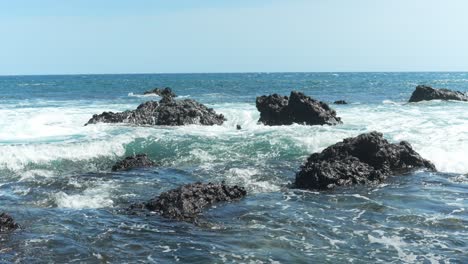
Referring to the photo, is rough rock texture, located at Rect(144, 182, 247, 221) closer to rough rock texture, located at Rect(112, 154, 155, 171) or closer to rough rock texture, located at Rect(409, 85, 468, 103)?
rough rock texture, located at Rect(112, 154, 155, 171)

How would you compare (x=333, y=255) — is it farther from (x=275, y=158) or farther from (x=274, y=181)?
(x=275, y=158)

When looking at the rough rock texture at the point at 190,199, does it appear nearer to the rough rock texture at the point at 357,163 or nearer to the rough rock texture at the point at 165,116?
the rough rock texture at the point at 357,163

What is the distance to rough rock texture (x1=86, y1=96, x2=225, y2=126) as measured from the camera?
92.1 feet

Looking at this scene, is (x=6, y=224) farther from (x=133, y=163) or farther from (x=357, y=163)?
(x=357, y=163)

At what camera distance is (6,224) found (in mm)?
9539

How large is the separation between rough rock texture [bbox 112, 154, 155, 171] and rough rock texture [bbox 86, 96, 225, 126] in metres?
11.2

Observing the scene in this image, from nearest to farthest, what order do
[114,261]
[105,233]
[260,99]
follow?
[114,261]
[105,233]
[260,99]

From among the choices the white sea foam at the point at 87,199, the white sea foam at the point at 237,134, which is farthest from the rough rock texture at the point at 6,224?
the white sea foam at the point at 237,134

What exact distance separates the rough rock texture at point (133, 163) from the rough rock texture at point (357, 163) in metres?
5.56

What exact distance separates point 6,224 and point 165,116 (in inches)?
742

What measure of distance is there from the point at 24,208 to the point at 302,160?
31.5 feet

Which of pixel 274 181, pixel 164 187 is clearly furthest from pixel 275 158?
pixel 164 187

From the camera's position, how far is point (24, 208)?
37.0 ft

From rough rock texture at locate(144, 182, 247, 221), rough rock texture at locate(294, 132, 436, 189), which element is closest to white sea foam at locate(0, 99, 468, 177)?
rough rock texture at locate(294, 132, 436, 189)
